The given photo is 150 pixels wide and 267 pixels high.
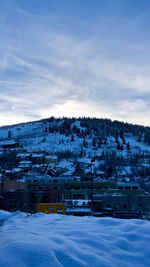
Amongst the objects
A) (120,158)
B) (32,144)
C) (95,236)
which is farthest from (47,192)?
(32,144)

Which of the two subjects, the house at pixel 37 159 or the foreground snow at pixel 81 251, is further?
the house at pixel 37 159

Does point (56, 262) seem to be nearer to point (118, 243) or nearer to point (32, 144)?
point (118, 243)

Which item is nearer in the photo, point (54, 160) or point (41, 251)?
point (41, 251)

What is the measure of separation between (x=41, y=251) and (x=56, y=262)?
35 centimetres

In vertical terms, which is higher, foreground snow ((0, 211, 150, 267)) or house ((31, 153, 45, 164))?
house ((31, 153, 45, 164))

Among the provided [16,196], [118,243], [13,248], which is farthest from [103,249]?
[16,196]

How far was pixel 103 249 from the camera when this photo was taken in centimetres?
522

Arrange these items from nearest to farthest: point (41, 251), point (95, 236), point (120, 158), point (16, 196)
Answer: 1. point (41, 251)
2. point (95, 236)
3. point (16, 196)
4. point (120, 158)

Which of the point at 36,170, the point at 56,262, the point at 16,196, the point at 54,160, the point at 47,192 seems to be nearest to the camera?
the point at 56,262

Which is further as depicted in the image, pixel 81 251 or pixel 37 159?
pixel 37 159

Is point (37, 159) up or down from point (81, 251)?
up

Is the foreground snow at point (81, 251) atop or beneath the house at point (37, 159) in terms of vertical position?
beneath

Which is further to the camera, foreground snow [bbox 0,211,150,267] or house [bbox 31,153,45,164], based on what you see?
house [bbox 31,153,45,164]

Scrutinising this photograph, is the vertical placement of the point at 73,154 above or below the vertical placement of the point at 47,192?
above
